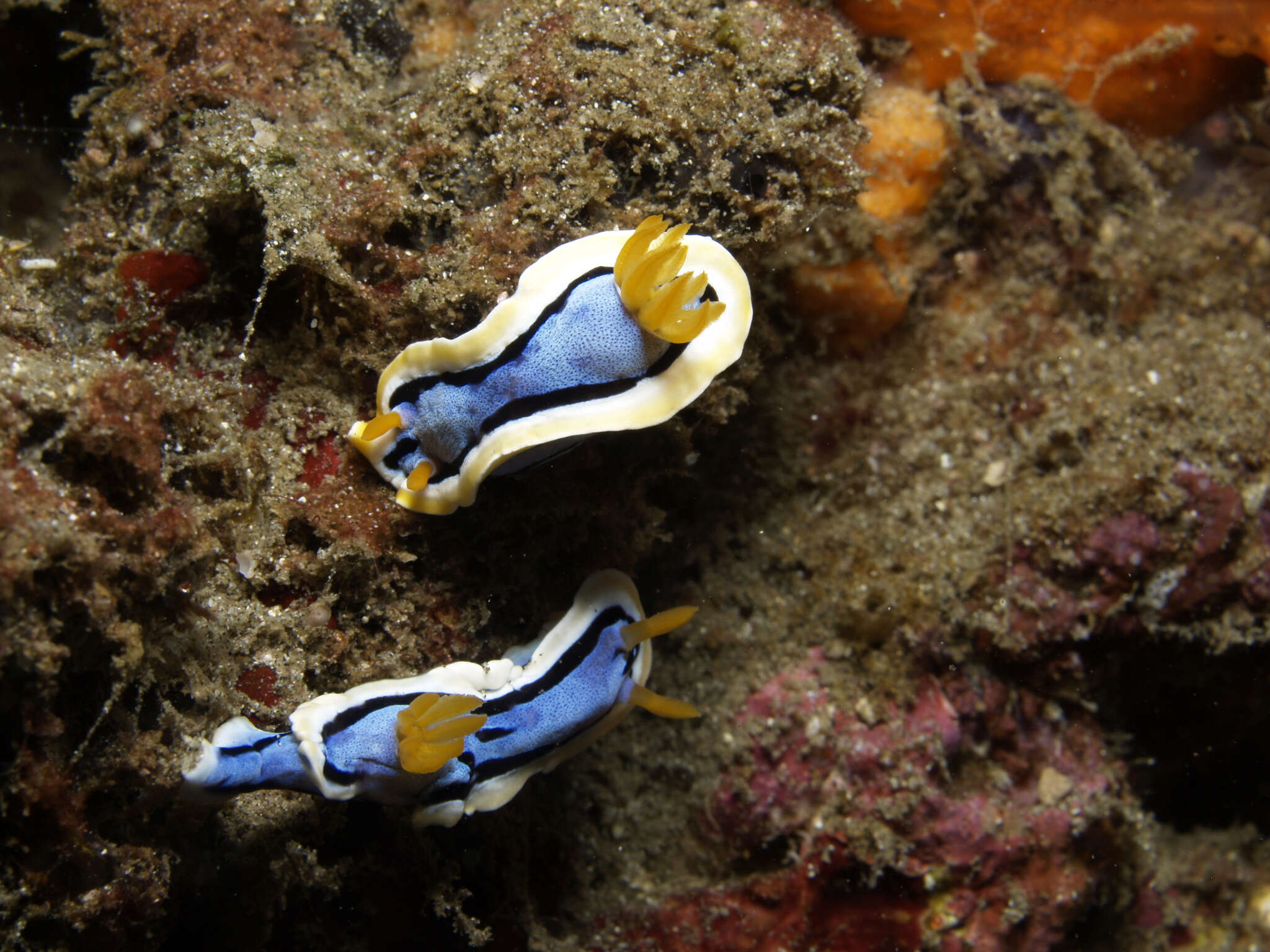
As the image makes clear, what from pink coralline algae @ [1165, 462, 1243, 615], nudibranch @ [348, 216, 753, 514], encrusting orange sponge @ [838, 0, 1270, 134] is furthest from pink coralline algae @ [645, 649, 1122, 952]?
encrusting orange sponge @ [838, 0, 1270, 134]

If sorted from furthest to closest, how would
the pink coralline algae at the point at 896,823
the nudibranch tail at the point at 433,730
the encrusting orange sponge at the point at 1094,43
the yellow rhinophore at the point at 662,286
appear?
the encrusting orange sponge at the point at 1094,43 < the pink coralline algae at the point at 896,823 < the nudibranch tail at the point at 433,730 < the yellow rhinophore at the point at 662,286

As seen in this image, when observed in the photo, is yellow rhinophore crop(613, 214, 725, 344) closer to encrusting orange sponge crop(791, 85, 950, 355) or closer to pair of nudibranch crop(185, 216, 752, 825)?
pair of nudibranch crop(185, 216, 752, 825)

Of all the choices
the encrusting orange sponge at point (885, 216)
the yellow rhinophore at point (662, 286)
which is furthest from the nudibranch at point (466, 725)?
the encrusting orange sponge at point (885, 216)

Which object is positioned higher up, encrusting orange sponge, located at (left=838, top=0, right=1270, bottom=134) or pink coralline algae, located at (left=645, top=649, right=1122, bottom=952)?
encrusting orange sponge, located at (left=838, top=0, right=1270, bottom=134)

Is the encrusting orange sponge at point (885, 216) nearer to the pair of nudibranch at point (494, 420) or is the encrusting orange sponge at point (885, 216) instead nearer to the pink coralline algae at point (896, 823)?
the pair of nudibranch at point (494, 420)

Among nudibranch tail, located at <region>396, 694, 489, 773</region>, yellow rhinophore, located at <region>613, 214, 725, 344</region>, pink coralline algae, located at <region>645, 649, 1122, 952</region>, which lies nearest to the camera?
yellow rhinophore, located at <region>613, 214, 725, 344</region>

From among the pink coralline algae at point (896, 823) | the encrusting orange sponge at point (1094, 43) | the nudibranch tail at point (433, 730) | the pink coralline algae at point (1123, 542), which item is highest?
the encrusting orange sponge at point (1094, 43)

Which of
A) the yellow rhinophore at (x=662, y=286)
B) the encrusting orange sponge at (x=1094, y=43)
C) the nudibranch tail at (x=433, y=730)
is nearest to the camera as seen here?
the yellow rhinophore at (x=662, y=286)
